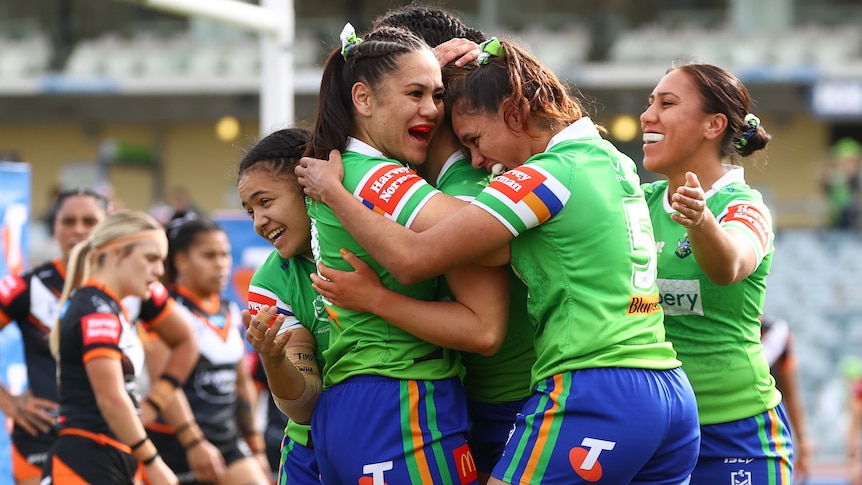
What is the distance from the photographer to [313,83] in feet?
68.8

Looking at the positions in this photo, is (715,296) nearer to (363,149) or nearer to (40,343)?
(363,149)

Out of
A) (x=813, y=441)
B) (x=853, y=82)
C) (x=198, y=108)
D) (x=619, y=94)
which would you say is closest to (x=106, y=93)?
(x=198, y=108)

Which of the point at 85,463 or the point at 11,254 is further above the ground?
the point at 11,254

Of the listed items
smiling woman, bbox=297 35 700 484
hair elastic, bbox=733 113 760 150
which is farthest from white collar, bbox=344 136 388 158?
hair elastic, bbox=733 113 760 150

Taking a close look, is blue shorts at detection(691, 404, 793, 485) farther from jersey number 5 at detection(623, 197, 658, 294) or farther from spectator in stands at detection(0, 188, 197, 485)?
spectator in stands at detection(0, 188, 197, 485)

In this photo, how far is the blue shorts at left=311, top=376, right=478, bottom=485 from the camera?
280cm

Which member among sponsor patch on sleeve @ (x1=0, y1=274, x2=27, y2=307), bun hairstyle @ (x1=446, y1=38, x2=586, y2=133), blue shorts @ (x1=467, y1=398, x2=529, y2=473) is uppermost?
bun hairstyle @ (x1=446, y1=38, x2=586, y2=133)

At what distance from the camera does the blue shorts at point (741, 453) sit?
3.37m

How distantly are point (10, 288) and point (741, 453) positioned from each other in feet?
11.8

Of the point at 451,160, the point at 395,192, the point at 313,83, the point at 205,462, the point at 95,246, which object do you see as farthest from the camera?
the point at 313,83

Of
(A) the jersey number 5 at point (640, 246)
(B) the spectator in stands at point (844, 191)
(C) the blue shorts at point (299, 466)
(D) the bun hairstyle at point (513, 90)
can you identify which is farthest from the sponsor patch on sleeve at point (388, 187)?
(B) the spectator in stands at point (844, 191)

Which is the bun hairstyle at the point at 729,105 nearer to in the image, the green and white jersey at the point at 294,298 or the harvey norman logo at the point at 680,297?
the harvey norman logo at the point at 680,297

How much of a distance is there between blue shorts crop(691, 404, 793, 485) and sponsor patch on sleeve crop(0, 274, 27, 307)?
3437mm

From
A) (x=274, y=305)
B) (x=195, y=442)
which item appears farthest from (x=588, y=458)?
(x=195, y=442)
